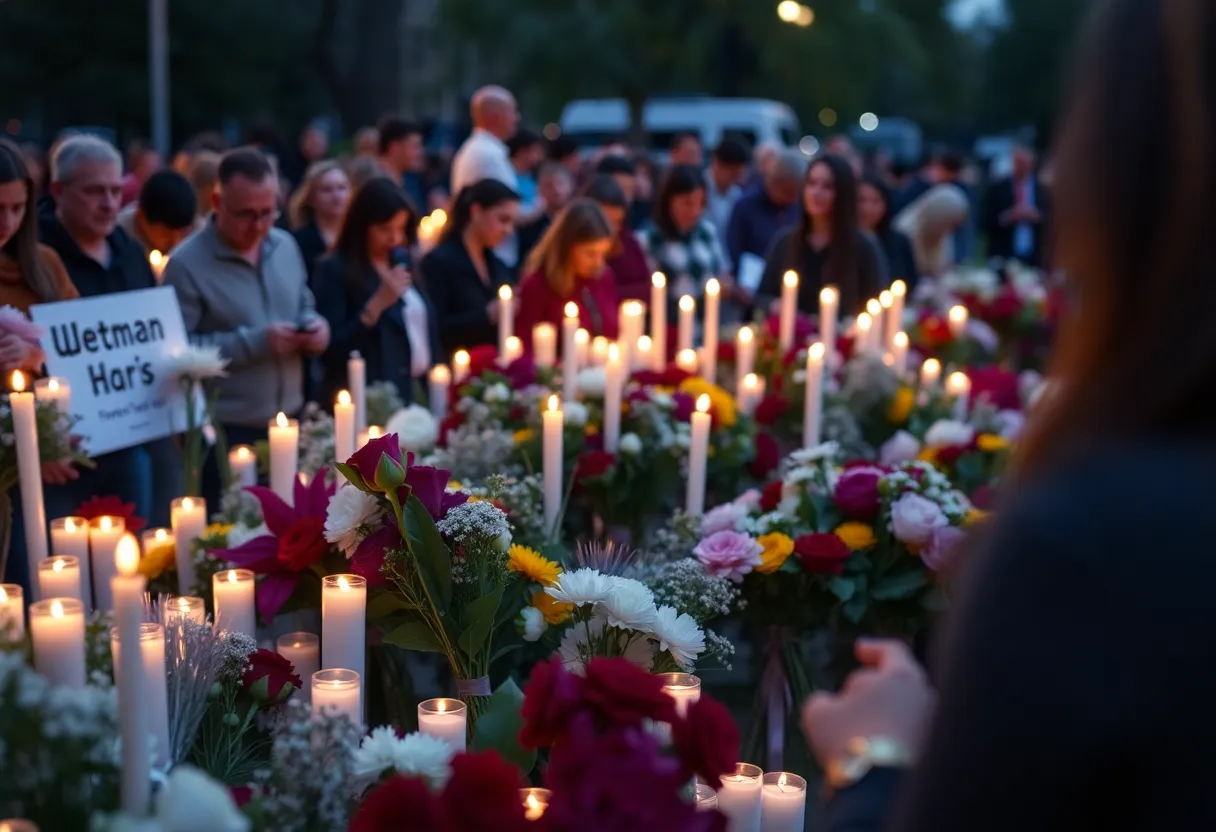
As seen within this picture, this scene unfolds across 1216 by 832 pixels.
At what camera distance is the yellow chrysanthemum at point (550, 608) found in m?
2.15

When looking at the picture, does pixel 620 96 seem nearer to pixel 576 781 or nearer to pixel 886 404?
pixel 886 404

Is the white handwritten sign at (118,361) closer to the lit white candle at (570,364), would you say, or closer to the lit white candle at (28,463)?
the lit white candle at (28,463)

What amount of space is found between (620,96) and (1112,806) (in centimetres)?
2500

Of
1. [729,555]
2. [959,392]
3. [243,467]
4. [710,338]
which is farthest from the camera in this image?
[710,338]

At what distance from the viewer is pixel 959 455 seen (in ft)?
11.8

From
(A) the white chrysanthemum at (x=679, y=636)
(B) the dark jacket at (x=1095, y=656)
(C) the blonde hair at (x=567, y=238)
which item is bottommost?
(A) the white chrysanthemum at (x=679, y=636)

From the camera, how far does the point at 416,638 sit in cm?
208

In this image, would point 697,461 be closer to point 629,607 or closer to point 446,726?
point 629,607

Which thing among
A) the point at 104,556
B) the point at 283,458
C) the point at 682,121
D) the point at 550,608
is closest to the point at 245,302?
the point at 283,458

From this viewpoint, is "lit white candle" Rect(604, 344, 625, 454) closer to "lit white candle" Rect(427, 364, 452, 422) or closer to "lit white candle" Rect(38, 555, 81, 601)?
"lit white candle" Rect(427, 364, 452, 422)

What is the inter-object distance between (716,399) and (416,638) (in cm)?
198

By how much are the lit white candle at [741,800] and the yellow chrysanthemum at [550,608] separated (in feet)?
1.34

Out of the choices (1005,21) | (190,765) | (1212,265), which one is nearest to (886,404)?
(190,765)

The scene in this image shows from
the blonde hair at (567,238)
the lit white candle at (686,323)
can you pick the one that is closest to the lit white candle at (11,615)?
the lit white candle at (686,323)
